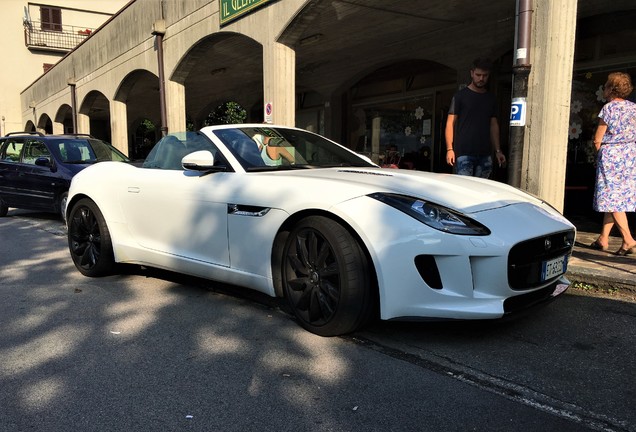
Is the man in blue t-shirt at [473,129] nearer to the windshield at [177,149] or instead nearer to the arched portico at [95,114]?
the windshield at [177,149]

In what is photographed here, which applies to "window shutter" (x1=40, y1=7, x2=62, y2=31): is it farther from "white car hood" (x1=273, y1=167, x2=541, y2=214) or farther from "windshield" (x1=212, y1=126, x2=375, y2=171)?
"white car hood" (x1=273, y1=167, x2=541, y2=214)

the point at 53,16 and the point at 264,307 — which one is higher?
the point at 53,16

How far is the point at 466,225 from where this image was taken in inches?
112

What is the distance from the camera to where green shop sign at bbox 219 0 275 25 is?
29.3ft

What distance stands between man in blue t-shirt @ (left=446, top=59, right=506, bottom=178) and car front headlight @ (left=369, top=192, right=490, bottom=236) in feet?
8.92

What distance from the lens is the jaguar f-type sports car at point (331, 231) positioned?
2.80 m

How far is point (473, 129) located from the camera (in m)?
5.46

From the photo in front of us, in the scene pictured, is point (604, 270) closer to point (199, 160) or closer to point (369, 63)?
point (199, 160)

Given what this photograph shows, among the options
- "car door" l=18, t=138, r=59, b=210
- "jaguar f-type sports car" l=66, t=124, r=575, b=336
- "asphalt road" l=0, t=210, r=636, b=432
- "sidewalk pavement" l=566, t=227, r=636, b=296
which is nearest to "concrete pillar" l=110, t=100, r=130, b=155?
"car door" l=18, t=138, r=59, b=210

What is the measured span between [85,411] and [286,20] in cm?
726

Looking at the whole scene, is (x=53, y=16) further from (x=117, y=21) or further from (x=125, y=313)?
(x=125, y=313)

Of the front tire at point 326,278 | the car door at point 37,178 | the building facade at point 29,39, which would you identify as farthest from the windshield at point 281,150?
the building facade at point 29,39

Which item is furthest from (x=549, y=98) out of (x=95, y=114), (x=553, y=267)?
(x=95, y=114)

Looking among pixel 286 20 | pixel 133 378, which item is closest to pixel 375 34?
pixel 286 20
